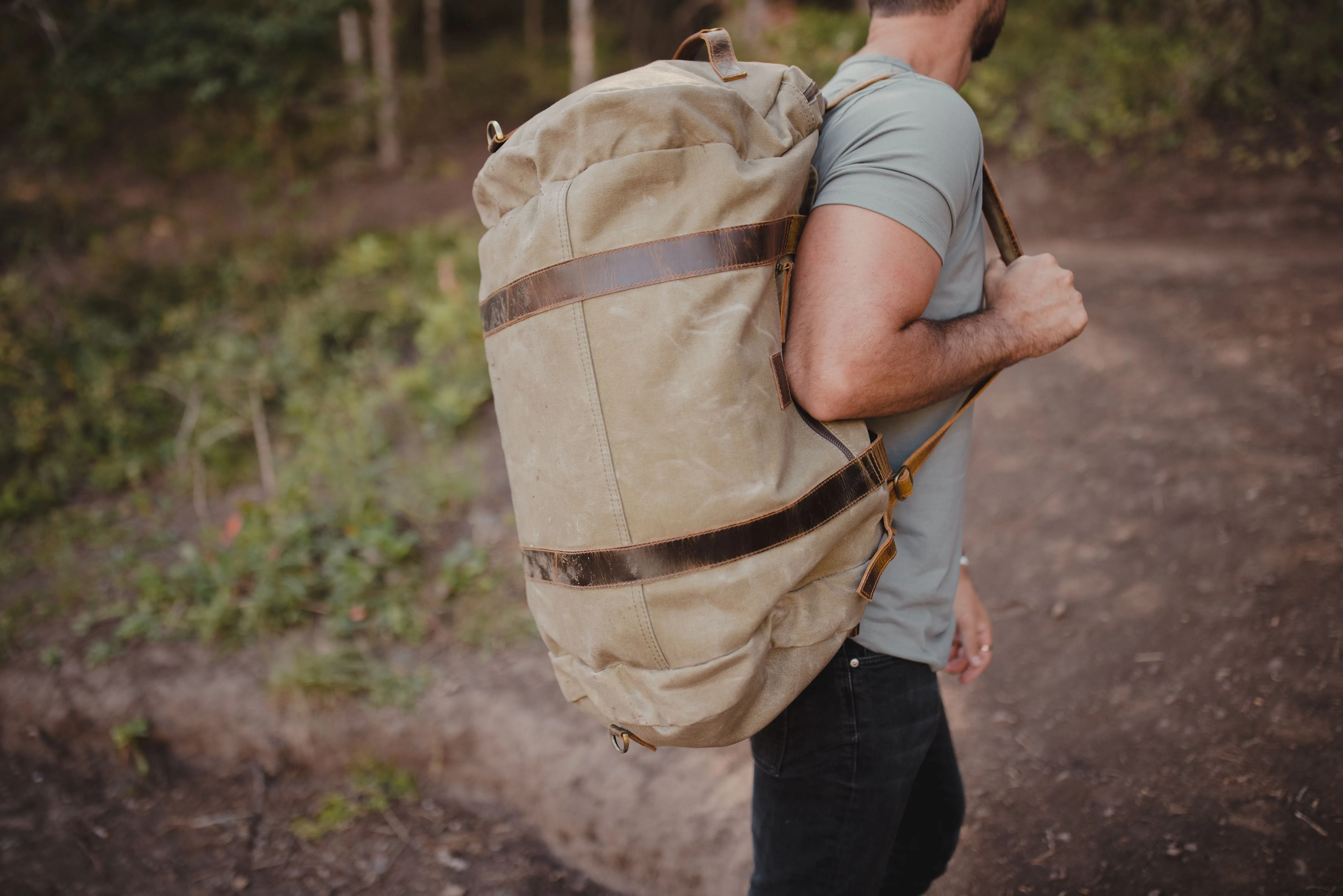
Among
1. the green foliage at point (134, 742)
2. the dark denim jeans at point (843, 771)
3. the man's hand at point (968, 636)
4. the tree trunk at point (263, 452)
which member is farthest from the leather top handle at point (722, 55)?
the tree trunk at point (263, 452)

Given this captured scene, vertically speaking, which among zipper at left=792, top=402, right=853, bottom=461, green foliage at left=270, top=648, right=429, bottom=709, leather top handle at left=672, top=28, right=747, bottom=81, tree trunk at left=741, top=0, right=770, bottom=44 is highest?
leather top handle at left=672, top=28, right=747, bottom=81

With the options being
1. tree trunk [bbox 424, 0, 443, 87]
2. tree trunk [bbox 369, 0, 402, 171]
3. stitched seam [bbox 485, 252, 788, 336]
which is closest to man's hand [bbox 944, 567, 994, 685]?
stitched seam [bbox 485, 252, 788, 336]

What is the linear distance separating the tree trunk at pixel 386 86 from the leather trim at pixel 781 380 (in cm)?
1106

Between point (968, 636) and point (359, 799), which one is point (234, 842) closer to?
point (359, 799)

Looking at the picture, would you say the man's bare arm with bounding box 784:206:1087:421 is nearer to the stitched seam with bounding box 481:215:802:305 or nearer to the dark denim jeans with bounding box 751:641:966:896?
the stitched seam with bounding box 481:215:802:305

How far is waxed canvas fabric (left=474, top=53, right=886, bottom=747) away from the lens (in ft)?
3.78

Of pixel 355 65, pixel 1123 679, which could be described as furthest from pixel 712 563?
pixel 355 65

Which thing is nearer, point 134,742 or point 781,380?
point 781,380

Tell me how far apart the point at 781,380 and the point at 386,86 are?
11.9 m

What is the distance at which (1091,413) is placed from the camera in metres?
4.69

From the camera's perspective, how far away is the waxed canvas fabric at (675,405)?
3.78 feet

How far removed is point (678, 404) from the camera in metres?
1.16

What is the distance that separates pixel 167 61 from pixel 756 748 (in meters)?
9.99

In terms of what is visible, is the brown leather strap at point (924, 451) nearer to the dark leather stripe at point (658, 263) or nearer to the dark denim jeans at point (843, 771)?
the dark denim jeans at point (843, 771)
